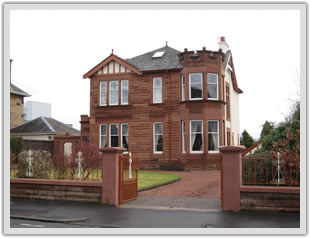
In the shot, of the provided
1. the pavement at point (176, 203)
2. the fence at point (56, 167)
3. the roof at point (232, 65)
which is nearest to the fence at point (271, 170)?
the pavement at point (176, 203)

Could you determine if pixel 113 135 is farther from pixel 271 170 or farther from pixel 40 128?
pixel 271 170

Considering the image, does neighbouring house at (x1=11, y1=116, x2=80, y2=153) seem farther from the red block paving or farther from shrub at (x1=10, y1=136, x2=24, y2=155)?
the red block paving

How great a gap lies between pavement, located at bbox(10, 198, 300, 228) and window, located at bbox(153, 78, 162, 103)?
Answer: 47.8ft

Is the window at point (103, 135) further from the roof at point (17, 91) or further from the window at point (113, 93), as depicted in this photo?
the roof at point (17, 91)

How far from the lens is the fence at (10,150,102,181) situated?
1367 centimetres

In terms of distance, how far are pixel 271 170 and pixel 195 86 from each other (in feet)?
43.1

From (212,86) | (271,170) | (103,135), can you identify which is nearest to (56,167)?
(271,170)

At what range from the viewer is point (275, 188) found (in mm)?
10758

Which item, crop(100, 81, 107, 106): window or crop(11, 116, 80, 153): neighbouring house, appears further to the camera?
crop(11, 116, 80, 153): neighbouring house

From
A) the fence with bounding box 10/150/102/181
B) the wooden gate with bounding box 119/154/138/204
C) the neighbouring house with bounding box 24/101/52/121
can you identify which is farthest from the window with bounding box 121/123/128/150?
the neighbouring house with bounding box 24/101/52/121

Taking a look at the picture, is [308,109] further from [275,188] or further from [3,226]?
[3,226]

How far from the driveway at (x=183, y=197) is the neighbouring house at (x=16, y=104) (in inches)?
1043

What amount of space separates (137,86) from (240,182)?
1614 cm

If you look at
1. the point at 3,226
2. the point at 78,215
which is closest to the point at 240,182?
the point at 78,215
